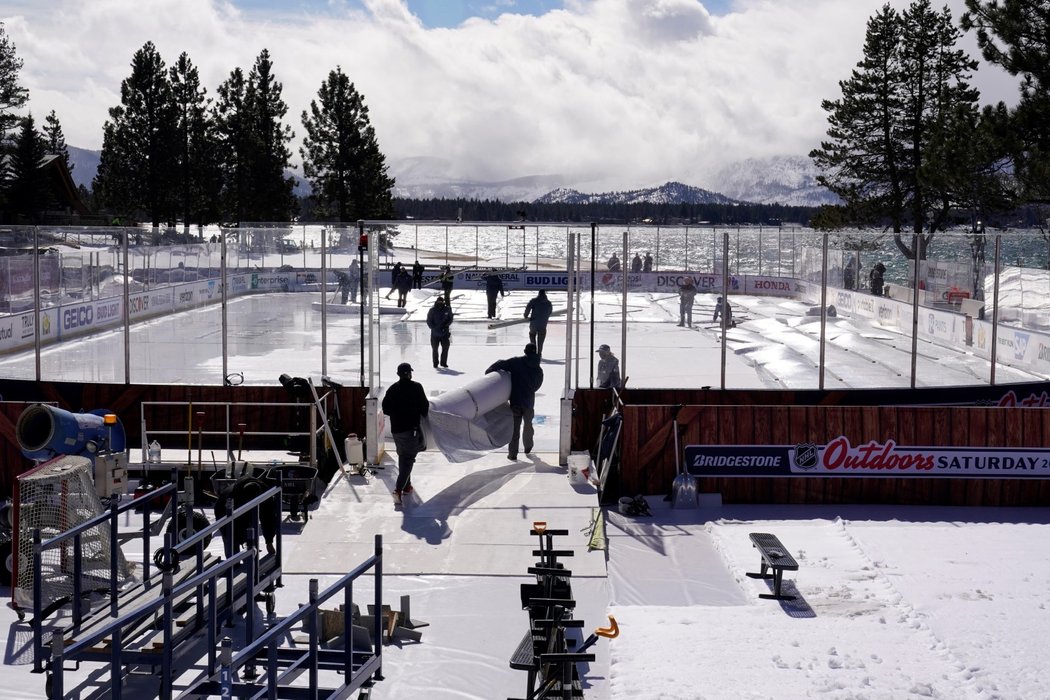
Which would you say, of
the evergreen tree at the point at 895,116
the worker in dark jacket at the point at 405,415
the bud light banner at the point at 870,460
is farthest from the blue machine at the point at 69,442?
the evergreen tree at the point at 895,116

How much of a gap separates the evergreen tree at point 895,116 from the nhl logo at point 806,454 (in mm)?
39245

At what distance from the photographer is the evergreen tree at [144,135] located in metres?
67.9

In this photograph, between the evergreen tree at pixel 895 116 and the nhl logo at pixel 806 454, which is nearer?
the nhl logo at pixel 806 454

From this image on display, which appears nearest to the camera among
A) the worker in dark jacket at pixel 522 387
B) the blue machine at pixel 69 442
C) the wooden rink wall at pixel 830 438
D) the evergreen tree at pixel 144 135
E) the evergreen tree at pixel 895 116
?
the blue machine at pixel 69 442

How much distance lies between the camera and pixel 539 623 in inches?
360

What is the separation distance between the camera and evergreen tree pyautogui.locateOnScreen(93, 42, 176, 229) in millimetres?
67875

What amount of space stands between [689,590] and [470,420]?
16.6ft

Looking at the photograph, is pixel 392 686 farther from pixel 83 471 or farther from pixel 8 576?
pixel 8 576

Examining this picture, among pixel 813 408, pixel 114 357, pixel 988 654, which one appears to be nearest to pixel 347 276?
pixel 114 357

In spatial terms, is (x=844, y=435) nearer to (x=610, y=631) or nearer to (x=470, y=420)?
(x=470, y=420)

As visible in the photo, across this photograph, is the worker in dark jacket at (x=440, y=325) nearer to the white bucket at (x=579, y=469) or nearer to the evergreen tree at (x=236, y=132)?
the white bucket at (x=579, y=469)

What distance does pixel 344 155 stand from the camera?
7312cm

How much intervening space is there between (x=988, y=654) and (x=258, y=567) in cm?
601

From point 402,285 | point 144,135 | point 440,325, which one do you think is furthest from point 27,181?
point 440,325
